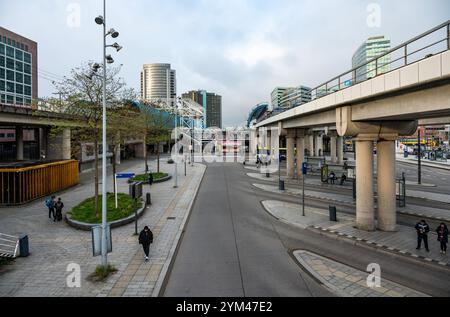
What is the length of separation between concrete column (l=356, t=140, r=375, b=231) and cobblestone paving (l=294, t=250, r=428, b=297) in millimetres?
5192

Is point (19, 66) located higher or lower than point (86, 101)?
higher

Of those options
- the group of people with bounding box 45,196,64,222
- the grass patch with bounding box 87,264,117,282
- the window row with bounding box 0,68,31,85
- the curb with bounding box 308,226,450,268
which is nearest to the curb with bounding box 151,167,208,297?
the grass patch with bounding box 87,264,117,282

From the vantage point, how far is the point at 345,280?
30.2 feet

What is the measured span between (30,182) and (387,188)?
24577mm

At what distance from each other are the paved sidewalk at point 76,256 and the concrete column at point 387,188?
1120 centimetres

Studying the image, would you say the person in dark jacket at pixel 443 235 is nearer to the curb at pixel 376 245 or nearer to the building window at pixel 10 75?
the curb at pixel 376 245

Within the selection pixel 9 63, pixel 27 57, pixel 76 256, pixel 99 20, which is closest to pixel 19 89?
pixel 9 63

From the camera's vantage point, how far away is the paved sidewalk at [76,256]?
8.56 metres

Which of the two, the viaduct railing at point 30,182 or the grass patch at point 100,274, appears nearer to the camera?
the grass patch at point 100,274

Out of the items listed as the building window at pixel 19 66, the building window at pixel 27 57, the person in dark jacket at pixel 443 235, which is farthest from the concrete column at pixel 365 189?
the building window at pixel 27 57

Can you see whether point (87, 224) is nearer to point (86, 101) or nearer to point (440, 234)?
point (86, 101)
